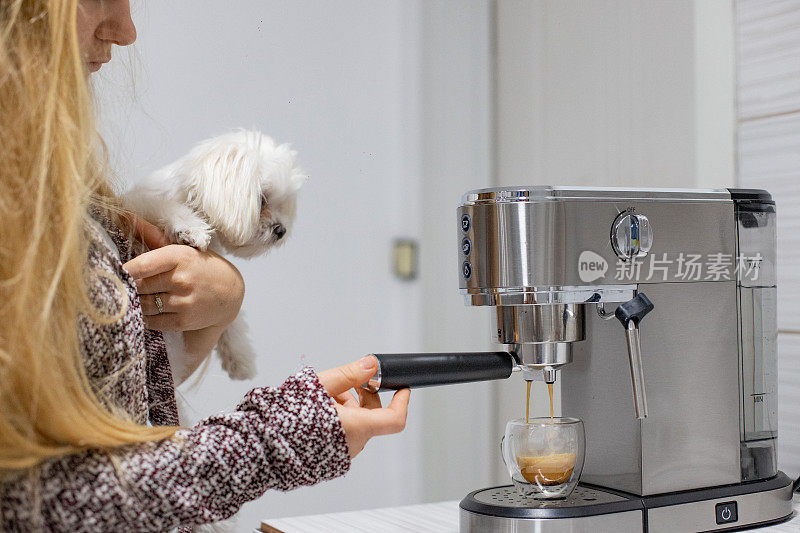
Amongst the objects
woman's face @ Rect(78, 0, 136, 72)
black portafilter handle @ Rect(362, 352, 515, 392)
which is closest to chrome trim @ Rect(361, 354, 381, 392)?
black portafilter handle @ Rect(362, 352, 515, 392)

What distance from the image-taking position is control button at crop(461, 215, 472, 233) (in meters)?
0.78

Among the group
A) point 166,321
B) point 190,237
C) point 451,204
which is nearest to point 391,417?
point 166,321

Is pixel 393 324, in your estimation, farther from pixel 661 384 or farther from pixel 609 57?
pixel 661 384

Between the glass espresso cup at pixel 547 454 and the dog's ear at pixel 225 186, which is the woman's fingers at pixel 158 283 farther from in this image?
the glass espresso cup at pixel 547 454

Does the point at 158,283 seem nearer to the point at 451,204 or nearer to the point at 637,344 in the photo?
the point at 637,344

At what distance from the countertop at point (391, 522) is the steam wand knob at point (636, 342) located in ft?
0.73

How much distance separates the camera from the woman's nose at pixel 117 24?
0.66 metres

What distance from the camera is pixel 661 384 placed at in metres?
0.80

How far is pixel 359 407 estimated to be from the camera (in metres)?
0.66

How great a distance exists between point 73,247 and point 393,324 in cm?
130

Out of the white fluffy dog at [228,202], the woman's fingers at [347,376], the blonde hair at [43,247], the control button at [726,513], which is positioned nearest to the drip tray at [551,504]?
the control button at [726,513]

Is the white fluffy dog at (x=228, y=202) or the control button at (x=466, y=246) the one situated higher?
the white fluffy dog at (x=228, y=202)

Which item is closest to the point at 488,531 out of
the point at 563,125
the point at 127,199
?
the point at 127,199

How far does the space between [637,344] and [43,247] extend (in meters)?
0.54
